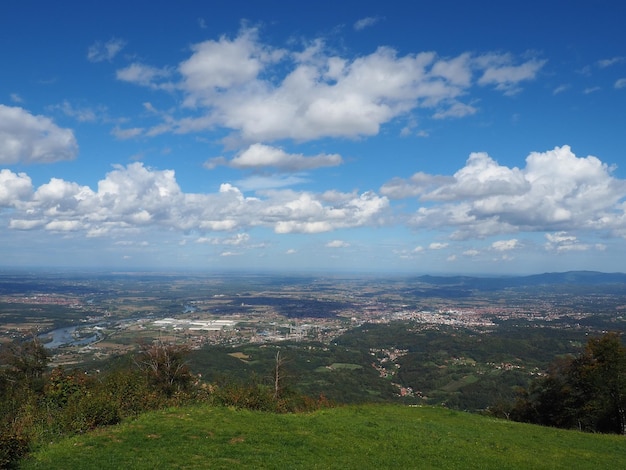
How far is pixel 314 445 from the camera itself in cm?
1725

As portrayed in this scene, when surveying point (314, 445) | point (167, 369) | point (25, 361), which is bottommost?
point (25, 361)

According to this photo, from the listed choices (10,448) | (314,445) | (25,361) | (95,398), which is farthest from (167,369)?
(10,448)

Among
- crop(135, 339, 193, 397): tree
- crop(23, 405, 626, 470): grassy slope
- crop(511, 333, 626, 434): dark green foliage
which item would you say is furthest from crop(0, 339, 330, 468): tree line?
crop(511, 333, 626, 434): dark green foliage

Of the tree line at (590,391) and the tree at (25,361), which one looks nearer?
the tree line at (590,391)

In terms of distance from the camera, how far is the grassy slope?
47.1ft

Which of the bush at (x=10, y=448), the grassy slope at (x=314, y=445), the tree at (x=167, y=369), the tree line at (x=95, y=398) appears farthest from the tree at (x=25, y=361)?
the bush at (x=10, y=448)

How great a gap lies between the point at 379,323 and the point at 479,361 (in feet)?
230

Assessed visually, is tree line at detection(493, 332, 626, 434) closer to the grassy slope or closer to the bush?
the grassy slope

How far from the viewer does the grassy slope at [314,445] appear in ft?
47.1

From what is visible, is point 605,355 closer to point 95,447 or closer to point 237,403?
point 237,403

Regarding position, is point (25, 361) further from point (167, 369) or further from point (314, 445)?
point (314, 445)

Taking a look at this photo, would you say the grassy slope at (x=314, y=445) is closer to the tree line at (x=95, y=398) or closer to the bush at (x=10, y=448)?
the bush at (x=10, y=448)

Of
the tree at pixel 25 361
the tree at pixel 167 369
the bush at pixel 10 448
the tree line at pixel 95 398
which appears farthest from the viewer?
the tree at pixel 25 361

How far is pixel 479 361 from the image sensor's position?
378ft
